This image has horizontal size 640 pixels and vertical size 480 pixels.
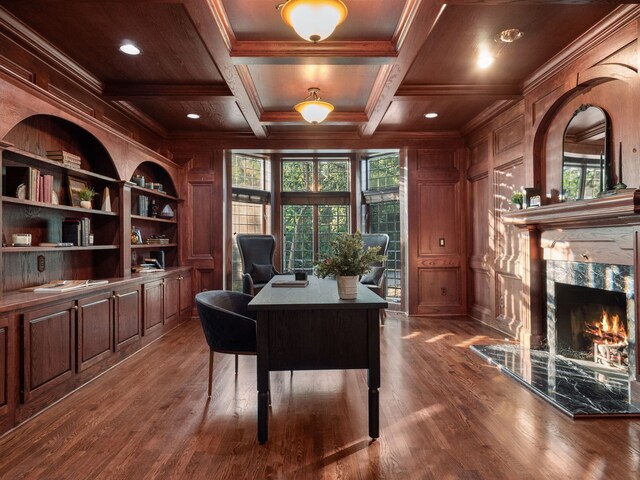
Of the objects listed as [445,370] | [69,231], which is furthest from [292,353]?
[69,231]

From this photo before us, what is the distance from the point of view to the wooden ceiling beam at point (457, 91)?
416 cm

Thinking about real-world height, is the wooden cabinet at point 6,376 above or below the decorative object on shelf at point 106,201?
below

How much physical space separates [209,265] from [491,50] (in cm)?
462

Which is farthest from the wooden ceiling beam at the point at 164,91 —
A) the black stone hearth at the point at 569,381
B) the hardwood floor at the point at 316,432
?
the black stone hearth at the point at 569,381

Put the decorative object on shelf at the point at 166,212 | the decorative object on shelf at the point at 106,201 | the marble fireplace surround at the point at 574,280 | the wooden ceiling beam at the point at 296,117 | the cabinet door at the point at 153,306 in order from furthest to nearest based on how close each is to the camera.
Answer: the decorative object on shelf at the point at 166,212 < the wooden ceiling beam at the point at 296,117 < the cabinet door at the point at 153,306 < the decorative object on shelf at the point at 106,201 < the marble fireplace surround at the point at 574,280

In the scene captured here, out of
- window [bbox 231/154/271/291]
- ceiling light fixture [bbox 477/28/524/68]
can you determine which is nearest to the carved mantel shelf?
ceiling light fixture [bbox 477/28/524/68]

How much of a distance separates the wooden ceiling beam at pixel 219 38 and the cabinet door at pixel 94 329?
2.35 meters

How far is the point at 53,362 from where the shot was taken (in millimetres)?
2668

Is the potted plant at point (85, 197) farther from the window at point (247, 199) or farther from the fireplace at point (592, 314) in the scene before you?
the fireplace at point (592, 314)

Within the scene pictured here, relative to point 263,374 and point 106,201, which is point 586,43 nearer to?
point 263,374

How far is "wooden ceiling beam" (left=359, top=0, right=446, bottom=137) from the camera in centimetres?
269

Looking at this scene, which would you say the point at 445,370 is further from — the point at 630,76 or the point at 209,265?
the point at 209,265

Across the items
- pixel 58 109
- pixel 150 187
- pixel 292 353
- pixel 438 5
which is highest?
pixel 438 5

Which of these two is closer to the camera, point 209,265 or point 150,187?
point 150,187
